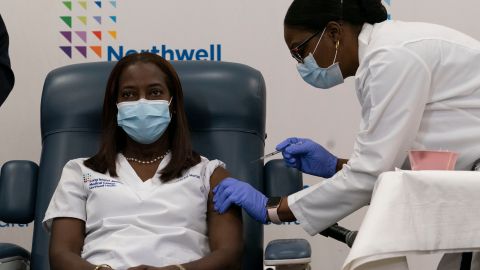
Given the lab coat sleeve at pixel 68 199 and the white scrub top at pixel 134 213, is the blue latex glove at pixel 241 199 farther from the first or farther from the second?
the lab coat sleeve at pixel 68 199

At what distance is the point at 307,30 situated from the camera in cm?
199

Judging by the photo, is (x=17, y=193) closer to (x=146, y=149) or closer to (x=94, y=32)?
(x=146, y=149)

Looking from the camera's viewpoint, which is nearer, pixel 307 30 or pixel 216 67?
pixel 307 30

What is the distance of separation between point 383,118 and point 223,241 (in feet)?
1.99

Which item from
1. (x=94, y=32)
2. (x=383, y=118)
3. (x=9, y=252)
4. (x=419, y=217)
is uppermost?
(x=94, y=32)

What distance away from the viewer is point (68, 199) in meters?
2.16

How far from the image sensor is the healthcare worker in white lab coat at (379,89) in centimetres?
178

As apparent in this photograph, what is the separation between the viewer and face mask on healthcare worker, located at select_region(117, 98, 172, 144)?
2.17m

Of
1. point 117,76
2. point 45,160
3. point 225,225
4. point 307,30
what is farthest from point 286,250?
point 45,160

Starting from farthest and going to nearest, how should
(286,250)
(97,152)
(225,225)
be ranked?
(97,152) → (225,225) → (286,250)

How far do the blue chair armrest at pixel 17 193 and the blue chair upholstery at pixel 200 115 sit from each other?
62 millimetres

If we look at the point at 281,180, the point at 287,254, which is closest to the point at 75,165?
the point at 281,180

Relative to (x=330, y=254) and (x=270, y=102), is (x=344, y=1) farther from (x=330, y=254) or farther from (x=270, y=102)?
(x=330, y=254)

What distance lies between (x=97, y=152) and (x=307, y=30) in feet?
2.77
